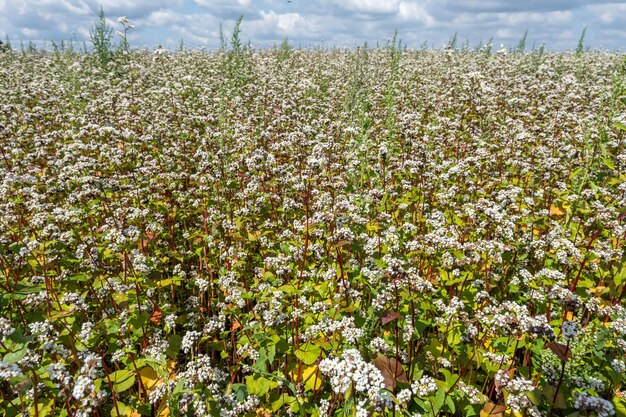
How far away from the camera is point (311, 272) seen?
5.88m

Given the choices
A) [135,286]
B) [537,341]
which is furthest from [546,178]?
[135,286]

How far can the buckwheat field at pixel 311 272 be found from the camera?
3.96 meters

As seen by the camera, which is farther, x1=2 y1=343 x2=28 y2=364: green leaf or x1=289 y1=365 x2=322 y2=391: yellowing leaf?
x1=289 y1=365 x2=322 y2=391: yellowing leaf

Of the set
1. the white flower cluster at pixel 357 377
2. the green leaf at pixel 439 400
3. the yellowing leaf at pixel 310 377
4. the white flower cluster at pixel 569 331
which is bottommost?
the yellowing leaf at pixel 310 377

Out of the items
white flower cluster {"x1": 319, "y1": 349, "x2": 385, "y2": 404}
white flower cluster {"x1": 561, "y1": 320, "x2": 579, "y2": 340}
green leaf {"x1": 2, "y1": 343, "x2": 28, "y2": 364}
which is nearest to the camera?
white flower cluster {"x1": 319, "y1": 349, "x2": 385, "y2": 404}

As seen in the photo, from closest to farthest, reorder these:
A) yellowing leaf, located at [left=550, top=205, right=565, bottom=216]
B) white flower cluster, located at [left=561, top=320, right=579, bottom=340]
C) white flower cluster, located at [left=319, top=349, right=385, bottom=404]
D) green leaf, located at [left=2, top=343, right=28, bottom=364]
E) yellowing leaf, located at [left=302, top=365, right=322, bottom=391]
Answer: white flower cluster, located at [left=319, top=349, right=385, bottom=404], green leaf, located at [left=2, top=343, right=28, bottom=364], white flower cluster, located at [left=561, top=320, right=579, bottom=340], yellowing leaf, located at [left=302, top=365, right=322, bottom=391], yellowing leaf, located at [left=550, top=205, right=565, bottom=216]

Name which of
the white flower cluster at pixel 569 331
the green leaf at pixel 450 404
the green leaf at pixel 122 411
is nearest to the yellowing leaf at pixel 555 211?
the white flower cluster at pixel 569 331

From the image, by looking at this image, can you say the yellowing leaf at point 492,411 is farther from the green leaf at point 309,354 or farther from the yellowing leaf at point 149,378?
the yellowing leaf at point 149,378

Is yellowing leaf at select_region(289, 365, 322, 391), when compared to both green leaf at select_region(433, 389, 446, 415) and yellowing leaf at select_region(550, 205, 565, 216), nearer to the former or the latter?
green leaf at select_region(433, 389, 446, 415)

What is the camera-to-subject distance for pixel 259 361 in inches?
163

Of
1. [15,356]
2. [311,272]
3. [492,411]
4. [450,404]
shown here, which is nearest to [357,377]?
[450,404]

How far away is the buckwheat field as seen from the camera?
3961 mm

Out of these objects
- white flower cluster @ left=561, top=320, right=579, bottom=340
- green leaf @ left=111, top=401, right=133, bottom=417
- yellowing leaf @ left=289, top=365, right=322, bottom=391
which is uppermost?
white flower cluster @ left=561, top=320, right=579, bottom=340

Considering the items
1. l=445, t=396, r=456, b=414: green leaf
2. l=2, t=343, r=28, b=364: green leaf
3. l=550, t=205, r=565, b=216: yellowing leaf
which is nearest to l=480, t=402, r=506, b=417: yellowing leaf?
l=445, t=396, r=456, b=414: green leaf
